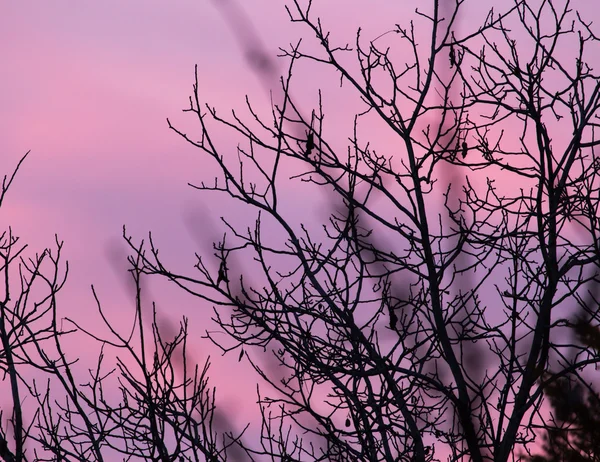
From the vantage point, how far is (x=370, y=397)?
6.59 m

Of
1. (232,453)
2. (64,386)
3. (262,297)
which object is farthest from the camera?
(262,297)

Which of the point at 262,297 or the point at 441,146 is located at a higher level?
the point at 441,146

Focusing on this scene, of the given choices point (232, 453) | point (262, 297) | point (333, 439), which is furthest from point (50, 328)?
point (232, 453)

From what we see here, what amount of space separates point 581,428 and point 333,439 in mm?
4068

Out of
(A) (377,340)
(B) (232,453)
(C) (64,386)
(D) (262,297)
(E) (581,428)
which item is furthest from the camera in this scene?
(A) (377,340)

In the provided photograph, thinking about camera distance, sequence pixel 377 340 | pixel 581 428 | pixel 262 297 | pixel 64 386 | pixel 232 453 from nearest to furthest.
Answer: pixel 581 428 < pixel 232 453 < pixel 64 386 < pixel 262 297 < pixel 377 340

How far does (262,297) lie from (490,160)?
218cm

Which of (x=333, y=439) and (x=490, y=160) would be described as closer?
(x=333, y=439)

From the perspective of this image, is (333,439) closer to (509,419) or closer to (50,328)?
(509,419)

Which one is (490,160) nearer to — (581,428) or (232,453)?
(232,453)

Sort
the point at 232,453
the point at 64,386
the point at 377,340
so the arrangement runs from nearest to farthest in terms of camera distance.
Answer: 1. the point at 232,453
2. the point at 64,386
3. the point at 377,340

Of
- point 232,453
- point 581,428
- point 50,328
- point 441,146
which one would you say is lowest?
→ point 581,428

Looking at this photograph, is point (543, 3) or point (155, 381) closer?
point (155, 381)

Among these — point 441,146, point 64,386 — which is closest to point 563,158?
point 441,146
